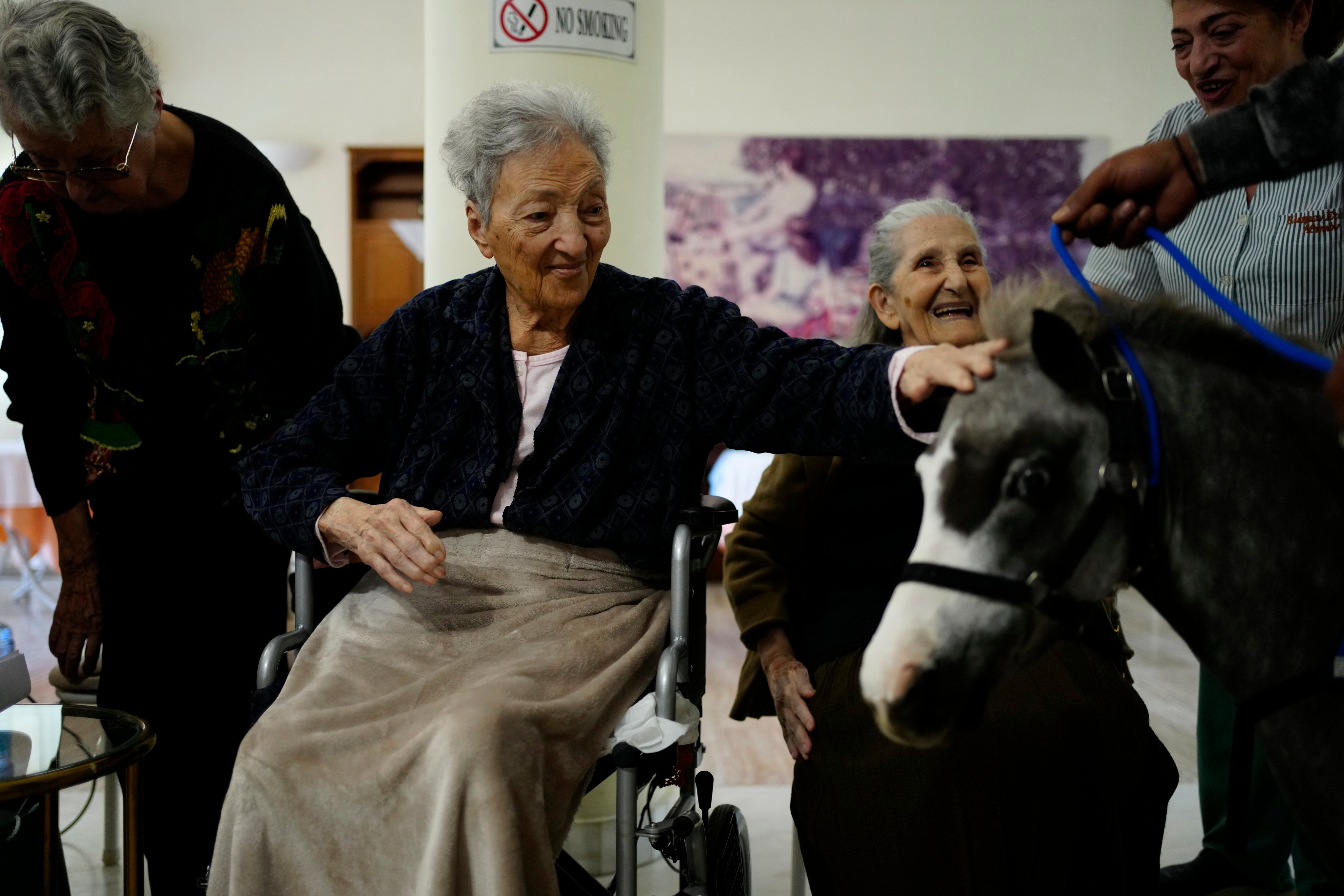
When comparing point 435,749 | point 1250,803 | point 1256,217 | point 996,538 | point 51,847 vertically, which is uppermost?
point 1256,217

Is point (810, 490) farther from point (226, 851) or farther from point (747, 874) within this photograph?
point (226, 851)

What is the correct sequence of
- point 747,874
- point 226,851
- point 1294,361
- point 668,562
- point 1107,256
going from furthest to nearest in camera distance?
point 1107,256 → point 747,874 → point 668,562 → point 226,851 → point 1294,361

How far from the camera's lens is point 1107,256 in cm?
212

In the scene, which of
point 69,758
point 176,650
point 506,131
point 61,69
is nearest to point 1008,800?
point 506,131

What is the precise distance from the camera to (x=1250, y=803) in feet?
7.48

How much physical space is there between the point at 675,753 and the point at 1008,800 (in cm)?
47

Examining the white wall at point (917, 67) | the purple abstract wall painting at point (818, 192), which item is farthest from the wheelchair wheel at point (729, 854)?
the white wall at point (917, 67)

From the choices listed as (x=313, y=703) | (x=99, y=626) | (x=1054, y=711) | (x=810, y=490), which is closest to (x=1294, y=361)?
(x=1054, y=711)

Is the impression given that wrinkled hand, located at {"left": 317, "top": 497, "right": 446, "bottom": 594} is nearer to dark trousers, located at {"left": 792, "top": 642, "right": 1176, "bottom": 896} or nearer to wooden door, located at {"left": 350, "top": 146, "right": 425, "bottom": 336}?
dark trousers, located at {"left": 792, "top": 642, "right": 1176, "bottom": 896}

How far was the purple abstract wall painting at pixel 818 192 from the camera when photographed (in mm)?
6840

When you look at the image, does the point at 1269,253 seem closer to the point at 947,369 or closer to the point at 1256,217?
the point at 1256,217

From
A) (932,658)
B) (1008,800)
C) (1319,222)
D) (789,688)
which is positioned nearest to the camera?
(932,658)

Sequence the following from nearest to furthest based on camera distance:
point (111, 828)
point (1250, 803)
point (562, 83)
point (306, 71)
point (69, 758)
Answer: point (69, 758) < point (1250, 803) < point (111, 828) < point (562, 83) < point (306, 71)

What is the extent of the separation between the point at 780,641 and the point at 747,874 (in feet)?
1.58
